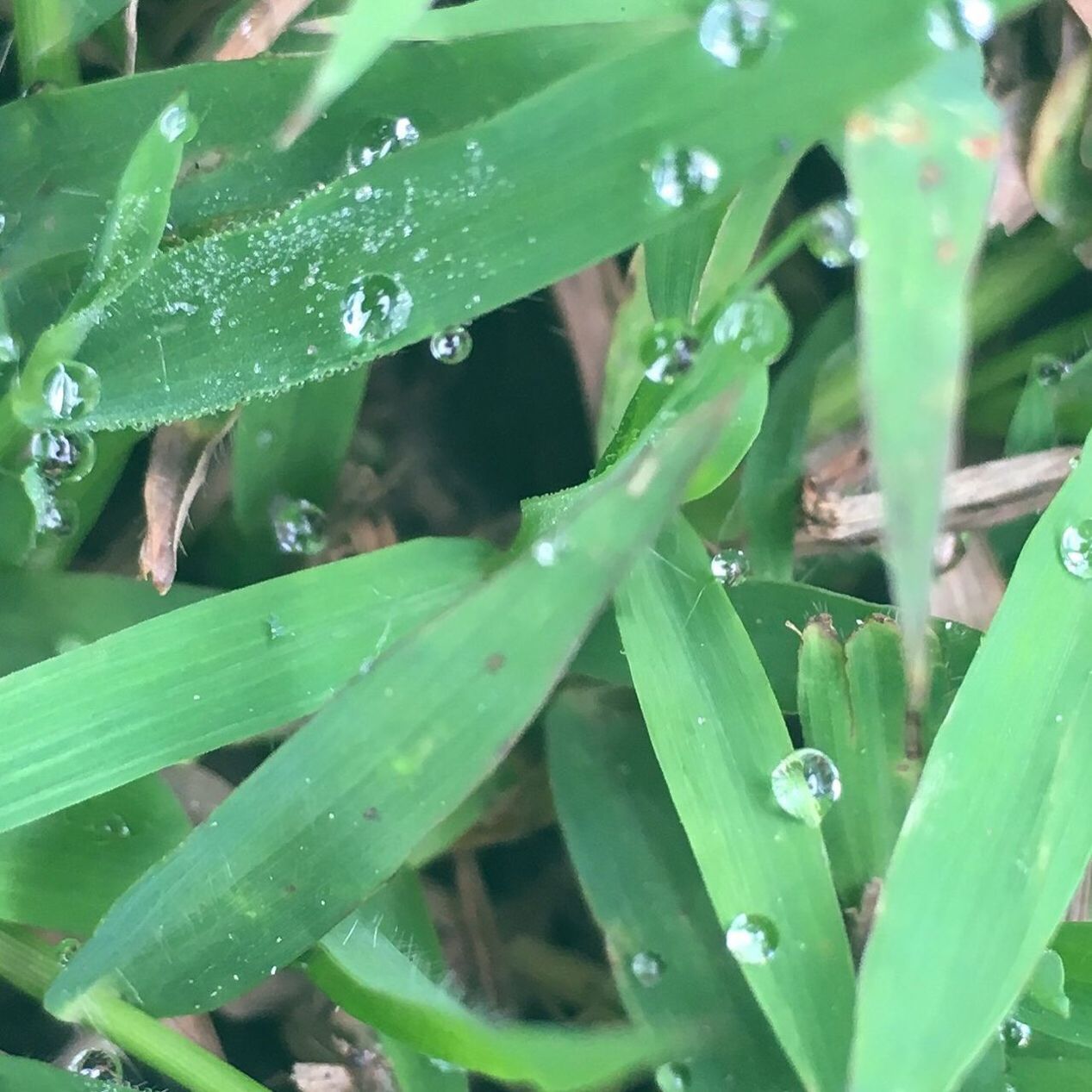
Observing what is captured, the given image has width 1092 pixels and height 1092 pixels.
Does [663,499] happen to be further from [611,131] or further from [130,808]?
[130,808]

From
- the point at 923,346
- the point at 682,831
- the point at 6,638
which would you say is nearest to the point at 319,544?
the point at 6,638

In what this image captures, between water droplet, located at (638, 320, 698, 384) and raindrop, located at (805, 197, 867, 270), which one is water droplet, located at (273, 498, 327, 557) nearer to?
water droplet, located at (638, 320, 698, 384)

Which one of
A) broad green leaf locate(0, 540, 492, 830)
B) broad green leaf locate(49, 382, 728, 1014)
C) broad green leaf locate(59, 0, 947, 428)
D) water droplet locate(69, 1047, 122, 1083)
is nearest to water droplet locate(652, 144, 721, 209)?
broad green leaf locate(59, 0, 947, 428)

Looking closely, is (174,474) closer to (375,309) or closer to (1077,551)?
(375,309)

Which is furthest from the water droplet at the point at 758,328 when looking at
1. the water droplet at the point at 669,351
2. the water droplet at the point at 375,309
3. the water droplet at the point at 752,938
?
the water droplet at the point at 752,938

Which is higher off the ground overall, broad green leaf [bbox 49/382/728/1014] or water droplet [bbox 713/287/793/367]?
water droplet [bbox 713/287/793/367]

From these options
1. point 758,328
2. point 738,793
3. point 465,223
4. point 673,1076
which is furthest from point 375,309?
point 673,1076
